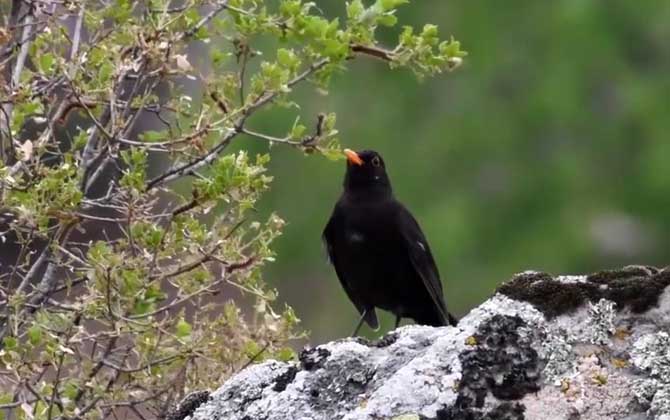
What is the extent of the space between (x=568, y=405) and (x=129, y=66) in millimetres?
1795

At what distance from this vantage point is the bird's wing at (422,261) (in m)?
6.86

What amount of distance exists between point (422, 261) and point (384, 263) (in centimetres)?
16

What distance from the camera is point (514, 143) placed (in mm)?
19031

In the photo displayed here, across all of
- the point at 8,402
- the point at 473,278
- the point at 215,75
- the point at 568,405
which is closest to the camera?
the point at 568,405

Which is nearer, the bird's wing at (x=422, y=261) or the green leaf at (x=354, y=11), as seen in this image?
the green leaf at (x=354, y=11)

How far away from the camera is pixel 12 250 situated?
7637 millimetres

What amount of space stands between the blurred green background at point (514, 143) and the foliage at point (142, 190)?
1270 centimetres

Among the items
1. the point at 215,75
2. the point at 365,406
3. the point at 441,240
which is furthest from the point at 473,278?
the point at 365,406

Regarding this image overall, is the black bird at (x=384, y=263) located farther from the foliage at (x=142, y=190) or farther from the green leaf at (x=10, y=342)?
the green leaf at (x=10, y=342)

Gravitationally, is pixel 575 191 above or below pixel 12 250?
below

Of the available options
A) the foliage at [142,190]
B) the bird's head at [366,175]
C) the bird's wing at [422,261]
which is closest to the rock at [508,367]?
the foliage at [142,190]

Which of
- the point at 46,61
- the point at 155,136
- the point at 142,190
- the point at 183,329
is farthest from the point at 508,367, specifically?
the point at 46,61

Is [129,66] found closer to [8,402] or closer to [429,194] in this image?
[8,402]

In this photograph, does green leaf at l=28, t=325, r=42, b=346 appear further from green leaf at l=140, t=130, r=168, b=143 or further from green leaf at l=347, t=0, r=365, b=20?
green leaf at l=347, t=0, r=365, b=20
